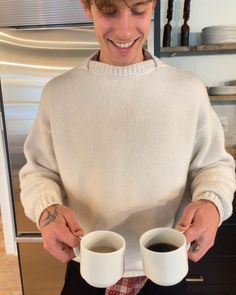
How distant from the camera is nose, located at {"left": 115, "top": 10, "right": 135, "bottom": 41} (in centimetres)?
73

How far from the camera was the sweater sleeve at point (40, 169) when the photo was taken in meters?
0.80

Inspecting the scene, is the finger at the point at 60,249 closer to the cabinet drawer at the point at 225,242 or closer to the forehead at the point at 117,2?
the forehead at the point at 117,2

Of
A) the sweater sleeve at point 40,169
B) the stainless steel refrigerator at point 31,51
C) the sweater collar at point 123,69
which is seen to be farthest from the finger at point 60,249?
the stainless steel refrigerator at point 31,51

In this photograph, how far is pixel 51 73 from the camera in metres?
1.63

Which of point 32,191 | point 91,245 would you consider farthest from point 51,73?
point 91,245

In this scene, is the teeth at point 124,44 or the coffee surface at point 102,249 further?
the teeth at point 124,44

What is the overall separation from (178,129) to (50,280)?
4.98 ft

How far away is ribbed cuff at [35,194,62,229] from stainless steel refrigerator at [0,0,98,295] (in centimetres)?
99

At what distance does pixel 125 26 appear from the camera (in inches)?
29.3

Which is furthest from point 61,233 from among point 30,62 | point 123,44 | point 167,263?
point 30,62

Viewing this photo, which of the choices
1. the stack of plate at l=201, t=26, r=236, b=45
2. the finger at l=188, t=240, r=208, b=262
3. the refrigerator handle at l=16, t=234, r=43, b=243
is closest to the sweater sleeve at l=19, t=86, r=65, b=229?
the finger at l=188, t=240, r=208, b=262

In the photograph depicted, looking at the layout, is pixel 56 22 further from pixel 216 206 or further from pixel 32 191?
pixel 216 206

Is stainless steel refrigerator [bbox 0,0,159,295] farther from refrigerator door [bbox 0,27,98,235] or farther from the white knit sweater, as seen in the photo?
Result: the white knit sweater

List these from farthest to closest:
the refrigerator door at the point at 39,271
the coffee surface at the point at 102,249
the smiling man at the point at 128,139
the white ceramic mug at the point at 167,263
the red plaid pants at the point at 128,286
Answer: the refrigerator door at the point at 39,271 → the red plaid pants at the point at 128,286 → the smiling man at the point at 128,139 → the coffee surface at the point at 102,249 → the white ceramic mug at the point at 167,263
